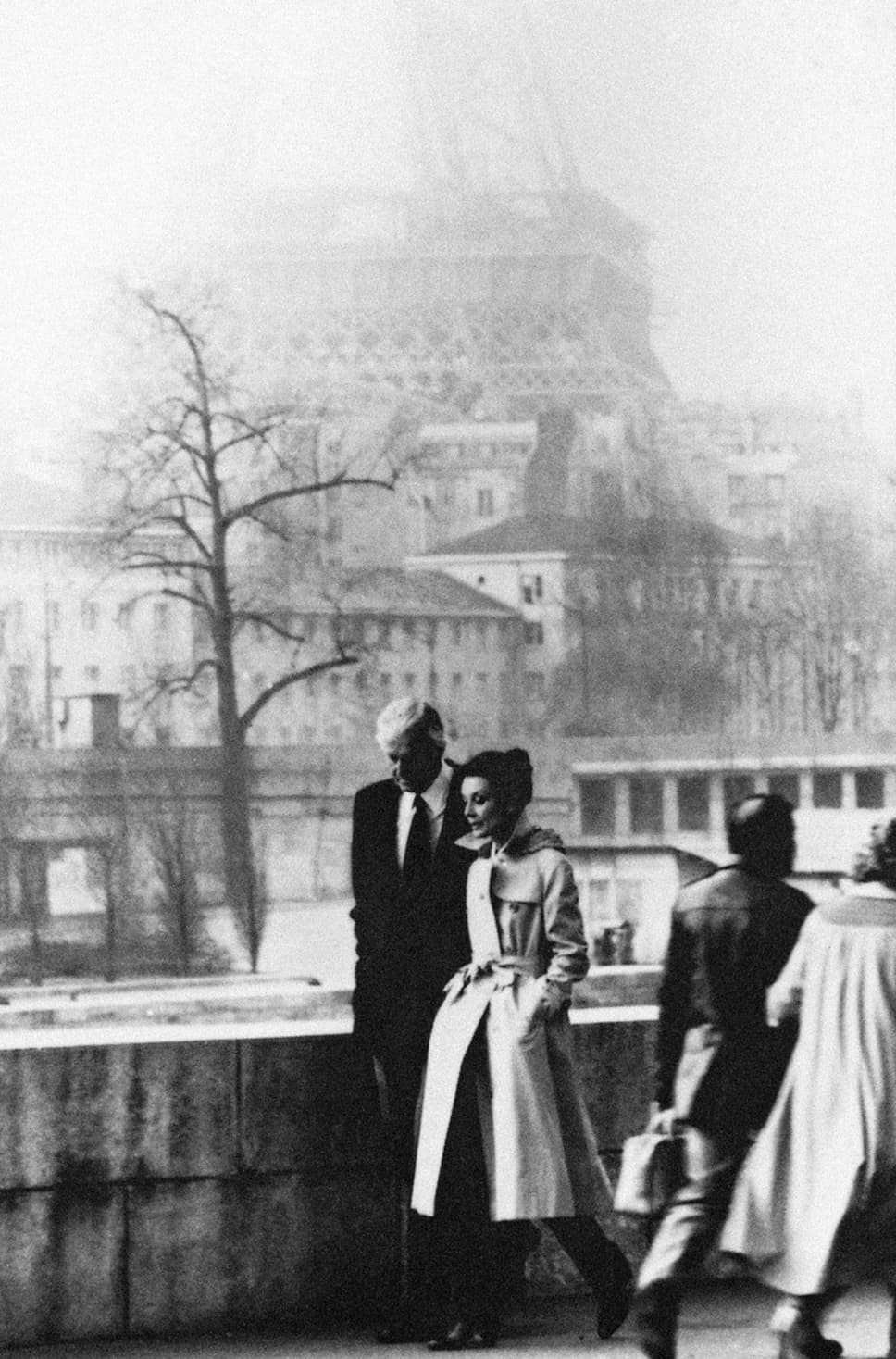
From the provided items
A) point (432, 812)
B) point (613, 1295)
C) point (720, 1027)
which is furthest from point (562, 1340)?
point (432, 812)

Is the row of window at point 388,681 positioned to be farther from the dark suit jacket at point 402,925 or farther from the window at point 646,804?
the dark suit jacket at point 402,925

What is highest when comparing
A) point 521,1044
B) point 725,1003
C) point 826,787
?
point 725,1003

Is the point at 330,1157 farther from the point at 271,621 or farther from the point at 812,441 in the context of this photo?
the point at 812,441

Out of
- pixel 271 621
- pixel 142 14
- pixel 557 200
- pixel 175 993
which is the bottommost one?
pixel 175 993

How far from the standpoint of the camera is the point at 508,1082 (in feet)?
15.0

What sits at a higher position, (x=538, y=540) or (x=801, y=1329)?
(x=538, y=540)

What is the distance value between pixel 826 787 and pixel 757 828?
54.4 ft

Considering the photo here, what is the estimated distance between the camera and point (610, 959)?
65.1 ft

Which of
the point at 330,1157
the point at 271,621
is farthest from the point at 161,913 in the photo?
the point at 330,1157

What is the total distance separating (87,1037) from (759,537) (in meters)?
16.8

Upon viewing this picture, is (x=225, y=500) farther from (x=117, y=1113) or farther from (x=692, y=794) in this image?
(x=117, y=1113)

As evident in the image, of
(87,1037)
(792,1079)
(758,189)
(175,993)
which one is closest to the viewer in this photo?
(792,1079)

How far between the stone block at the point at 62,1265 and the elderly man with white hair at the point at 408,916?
53 cm

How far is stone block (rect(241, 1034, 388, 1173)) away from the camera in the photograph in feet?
16.2
